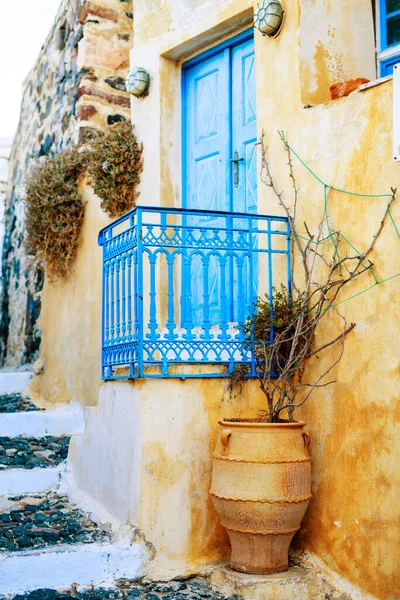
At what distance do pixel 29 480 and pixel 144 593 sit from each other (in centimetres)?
158

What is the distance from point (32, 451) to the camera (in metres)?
6.05

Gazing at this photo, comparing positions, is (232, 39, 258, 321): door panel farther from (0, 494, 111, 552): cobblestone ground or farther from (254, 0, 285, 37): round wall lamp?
(0, 494, 111, 552): cobblestone ground

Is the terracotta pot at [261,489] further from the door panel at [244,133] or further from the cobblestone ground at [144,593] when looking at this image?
the door panel at [244,133]

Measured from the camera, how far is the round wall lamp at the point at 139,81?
6594 mm

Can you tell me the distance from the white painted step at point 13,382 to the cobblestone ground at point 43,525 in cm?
266

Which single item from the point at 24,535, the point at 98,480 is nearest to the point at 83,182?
the point at 98,480

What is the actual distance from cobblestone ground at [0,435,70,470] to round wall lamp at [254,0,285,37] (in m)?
3.48

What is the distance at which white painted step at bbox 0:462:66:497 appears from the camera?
544 cm

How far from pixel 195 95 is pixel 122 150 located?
777mm

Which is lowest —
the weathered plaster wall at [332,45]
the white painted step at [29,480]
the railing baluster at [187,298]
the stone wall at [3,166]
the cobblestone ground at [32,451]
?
the white painted step at [29,480]

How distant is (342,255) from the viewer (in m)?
4.64

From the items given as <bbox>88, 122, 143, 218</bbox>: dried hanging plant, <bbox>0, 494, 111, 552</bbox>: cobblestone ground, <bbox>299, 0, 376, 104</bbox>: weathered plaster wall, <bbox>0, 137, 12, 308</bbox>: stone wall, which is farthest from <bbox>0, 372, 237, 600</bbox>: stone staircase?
<bbox>0, 137, 12, 308</bbox>: stone wall

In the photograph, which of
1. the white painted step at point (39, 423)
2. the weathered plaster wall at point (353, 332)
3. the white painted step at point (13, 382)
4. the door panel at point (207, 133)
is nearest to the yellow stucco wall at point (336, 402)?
the weathered plaster wall at point (353, 332)

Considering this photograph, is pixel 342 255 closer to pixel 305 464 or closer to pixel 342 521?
pixel 305 464
